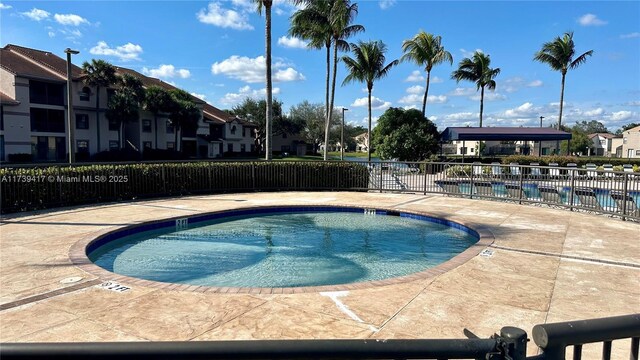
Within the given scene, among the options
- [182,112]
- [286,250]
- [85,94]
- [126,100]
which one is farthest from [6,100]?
[286,250]

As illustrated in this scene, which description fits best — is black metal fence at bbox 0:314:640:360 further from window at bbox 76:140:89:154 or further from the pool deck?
window at bbox 76:140:89:154

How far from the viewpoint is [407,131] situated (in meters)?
26.8

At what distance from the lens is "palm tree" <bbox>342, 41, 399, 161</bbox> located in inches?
1160

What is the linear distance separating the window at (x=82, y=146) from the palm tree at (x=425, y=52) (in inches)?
1131

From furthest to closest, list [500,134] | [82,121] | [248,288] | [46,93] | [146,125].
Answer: [146,125] → [82,121] → [46,93] → [500,134] → [248,288]

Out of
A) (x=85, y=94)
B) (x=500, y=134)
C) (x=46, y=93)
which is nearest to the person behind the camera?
(x=500, y=134)

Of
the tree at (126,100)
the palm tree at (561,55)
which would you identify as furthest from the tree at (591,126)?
the tree at (126,100)

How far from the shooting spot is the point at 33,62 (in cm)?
3522

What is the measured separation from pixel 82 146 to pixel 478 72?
3618 cm

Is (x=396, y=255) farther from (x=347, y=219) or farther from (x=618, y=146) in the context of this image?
(x=618, y=146)

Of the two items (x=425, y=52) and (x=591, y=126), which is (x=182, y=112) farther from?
(x=591, y=126)

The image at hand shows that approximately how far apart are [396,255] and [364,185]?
8.09 meters

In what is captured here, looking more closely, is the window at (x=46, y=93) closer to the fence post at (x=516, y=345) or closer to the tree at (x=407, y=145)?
the tree at (x=407, y=145)

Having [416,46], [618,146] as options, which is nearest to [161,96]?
[416,46]
